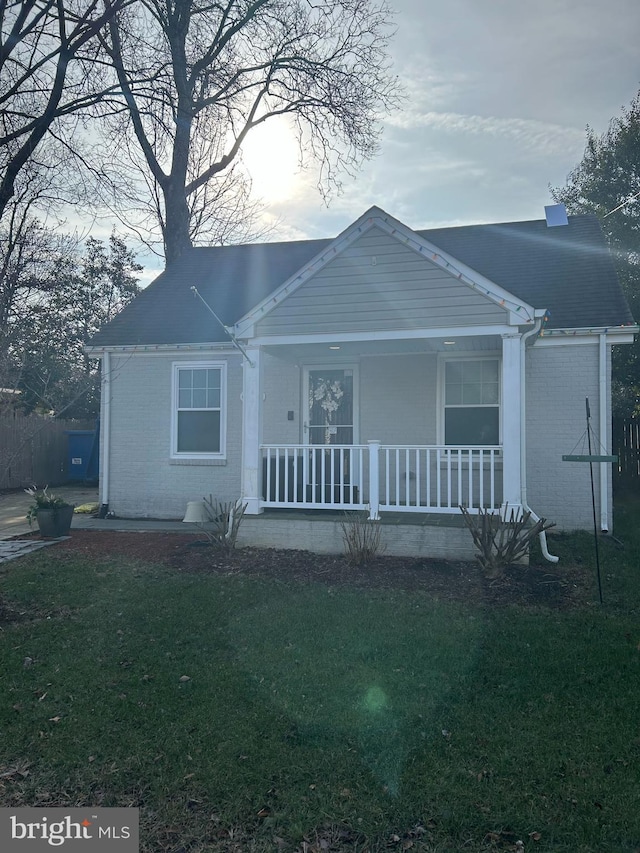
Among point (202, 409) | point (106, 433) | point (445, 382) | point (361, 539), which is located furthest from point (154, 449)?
point (445, 382)

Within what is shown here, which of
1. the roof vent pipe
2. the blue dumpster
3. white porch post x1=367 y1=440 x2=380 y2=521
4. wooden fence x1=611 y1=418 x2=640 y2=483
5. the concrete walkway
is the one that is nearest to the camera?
white porch post x1=367 y1=440 x2=380 y2=521

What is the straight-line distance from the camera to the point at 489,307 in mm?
8031

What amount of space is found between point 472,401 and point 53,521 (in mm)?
6781

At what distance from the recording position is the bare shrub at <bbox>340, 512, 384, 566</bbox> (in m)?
7.74

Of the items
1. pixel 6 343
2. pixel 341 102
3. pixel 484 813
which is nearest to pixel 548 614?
pixel 484 813

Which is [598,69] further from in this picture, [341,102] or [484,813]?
[484,813]

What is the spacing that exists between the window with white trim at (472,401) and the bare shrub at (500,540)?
2562 mm

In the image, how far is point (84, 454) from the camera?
18766 mm

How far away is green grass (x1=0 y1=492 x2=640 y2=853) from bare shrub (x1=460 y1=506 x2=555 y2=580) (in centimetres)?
99

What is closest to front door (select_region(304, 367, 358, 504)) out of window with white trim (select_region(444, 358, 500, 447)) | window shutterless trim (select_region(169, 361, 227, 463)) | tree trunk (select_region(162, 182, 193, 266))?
window shutterless trim (select_region(169, 361, 227, 463))

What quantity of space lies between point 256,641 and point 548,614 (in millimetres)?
2751

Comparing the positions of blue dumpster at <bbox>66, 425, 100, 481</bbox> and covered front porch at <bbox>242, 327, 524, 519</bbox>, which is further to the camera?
blue dumpster at <bbox>66, 425, 100, 481</bbox>

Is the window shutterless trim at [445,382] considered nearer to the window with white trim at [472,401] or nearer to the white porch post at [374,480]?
the window with white trim at [472,401]

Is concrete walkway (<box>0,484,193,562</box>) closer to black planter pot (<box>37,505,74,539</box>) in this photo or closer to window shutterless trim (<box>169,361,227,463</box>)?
black planter pot (<box>37,505,74,539</box>)
